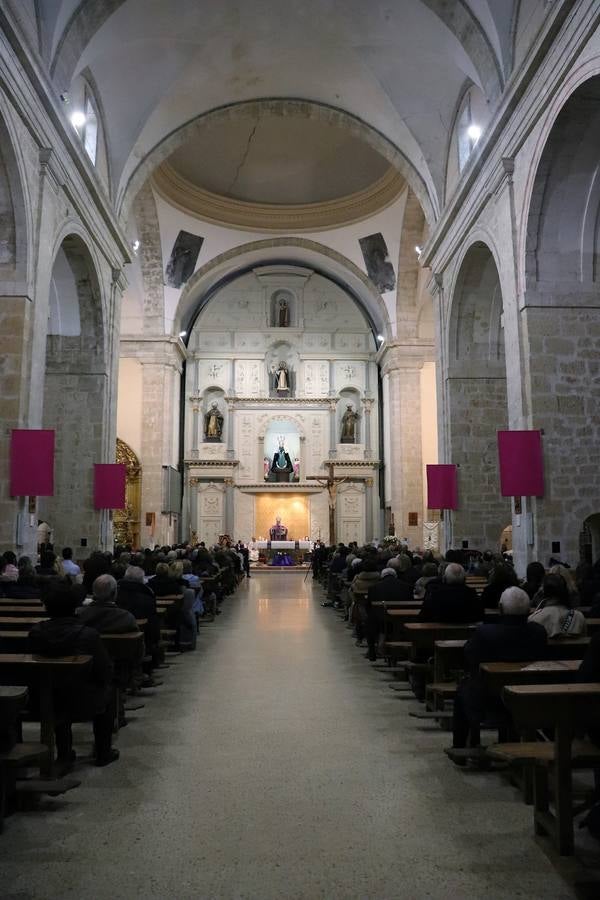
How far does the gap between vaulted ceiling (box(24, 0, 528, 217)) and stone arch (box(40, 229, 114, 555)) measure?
243 centimetres

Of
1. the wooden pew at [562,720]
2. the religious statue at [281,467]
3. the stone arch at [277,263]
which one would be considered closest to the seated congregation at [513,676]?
the wooden pew at [562,720]

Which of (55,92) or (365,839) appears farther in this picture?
(55,92)

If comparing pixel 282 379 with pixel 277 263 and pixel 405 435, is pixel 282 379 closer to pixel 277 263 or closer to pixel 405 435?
pixel 277 263

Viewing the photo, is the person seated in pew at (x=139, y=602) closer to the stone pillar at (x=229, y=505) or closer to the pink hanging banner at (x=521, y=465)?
the pink hanging banner at (x=521, y=465)

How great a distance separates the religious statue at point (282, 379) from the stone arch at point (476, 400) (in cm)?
1297

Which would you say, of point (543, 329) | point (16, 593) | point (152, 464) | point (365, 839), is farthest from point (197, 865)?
point (152, 464)

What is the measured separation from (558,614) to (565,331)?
6.93 metres

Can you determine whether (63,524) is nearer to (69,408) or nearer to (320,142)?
(69,408)

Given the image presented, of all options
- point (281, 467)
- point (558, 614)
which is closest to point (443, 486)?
point (558, 614)

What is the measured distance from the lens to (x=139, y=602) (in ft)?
20.7

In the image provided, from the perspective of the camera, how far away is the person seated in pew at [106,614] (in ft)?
15.9

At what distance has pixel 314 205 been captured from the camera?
972 inches

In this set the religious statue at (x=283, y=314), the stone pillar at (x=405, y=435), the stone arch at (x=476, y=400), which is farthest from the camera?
the religious statue at (x=283, y=314)

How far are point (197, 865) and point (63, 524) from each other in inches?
462
